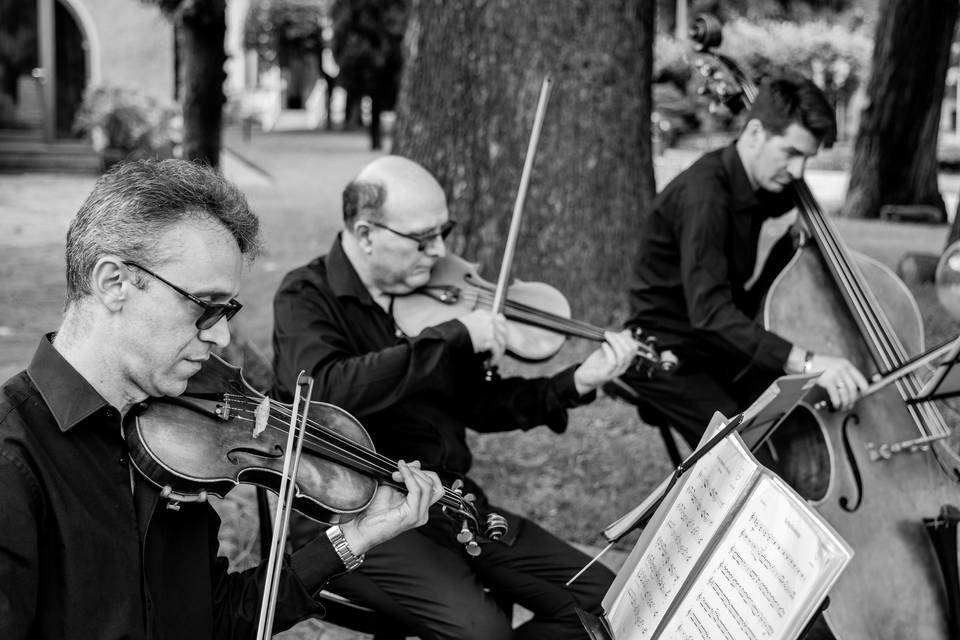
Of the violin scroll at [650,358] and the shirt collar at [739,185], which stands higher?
the shirt collar at [739,185]

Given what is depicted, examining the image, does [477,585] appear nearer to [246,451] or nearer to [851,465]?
[246,451]

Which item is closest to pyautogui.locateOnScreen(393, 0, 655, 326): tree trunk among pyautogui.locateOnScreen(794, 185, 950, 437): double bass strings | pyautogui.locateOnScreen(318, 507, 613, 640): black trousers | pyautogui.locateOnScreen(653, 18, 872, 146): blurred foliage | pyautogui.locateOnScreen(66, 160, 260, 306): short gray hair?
pyautogui.locateOnScreen(794, 185, 950, 437): double bass strings

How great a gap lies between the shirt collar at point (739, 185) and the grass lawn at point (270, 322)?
133 centimetres

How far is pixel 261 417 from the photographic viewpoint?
1.98m

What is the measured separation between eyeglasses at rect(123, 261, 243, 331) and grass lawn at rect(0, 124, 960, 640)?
5.16ft

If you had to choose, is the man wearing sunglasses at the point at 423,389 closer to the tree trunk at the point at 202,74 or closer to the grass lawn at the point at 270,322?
the grass lawn at the point at 270,322

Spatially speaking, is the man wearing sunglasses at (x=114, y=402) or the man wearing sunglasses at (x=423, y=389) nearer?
the man wearing sunglasses at (x=114, y=402)

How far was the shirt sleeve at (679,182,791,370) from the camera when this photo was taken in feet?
10.4

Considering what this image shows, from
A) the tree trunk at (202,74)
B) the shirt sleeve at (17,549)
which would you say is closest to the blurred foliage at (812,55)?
the tree trunk at (202,74)

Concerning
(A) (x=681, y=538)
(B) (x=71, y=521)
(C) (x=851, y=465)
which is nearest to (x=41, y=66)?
(C) (x=851, y=465)

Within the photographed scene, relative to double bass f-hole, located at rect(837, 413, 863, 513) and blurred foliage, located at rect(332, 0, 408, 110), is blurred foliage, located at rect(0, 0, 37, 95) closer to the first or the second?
blurred foliage, located at rect(332, 0, 408, 110)

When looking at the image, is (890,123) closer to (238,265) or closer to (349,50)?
(238,265)

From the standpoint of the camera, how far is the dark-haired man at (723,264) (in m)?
3.27

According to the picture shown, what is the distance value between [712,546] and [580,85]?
3678 mm
